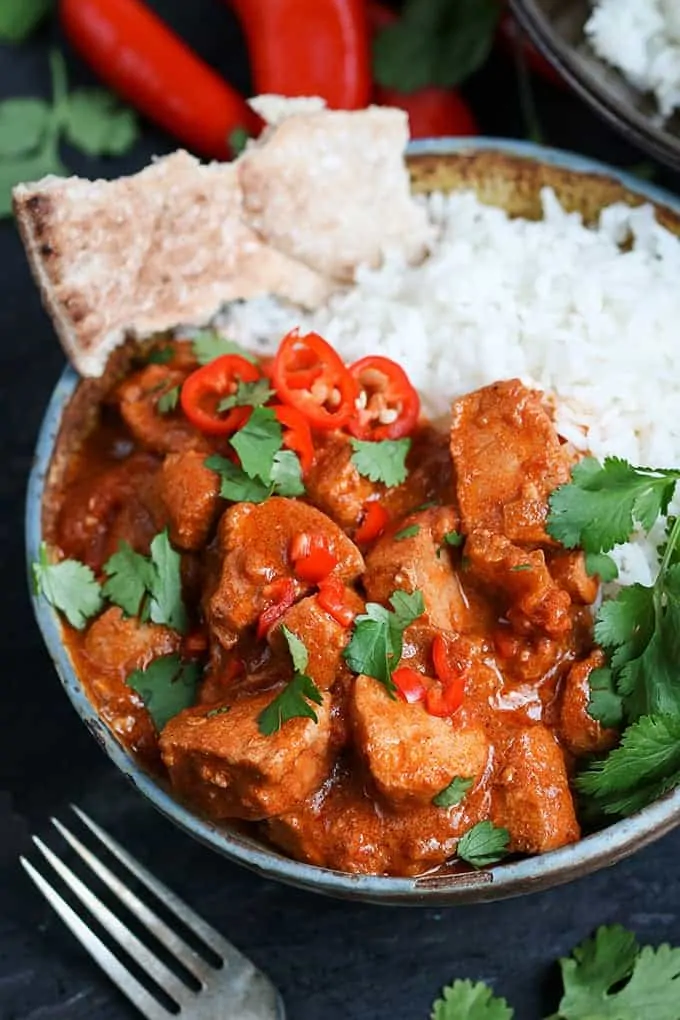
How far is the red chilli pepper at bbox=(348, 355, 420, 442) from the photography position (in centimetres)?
353

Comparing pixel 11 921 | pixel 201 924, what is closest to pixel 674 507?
pixel 201 924

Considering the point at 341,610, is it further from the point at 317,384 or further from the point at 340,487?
the point at 317,384

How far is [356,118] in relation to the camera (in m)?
3.91

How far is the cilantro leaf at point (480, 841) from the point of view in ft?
9.91

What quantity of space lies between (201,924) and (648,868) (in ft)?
4.48

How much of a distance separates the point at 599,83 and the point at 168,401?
174 cm

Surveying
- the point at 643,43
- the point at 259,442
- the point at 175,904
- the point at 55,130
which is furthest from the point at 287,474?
the point at 55,130

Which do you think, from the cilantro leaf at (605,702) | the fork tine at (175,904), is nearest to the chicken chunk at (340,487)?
the cilantro leaf at (605,702)

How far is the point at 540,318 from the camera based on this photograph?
12.3ft

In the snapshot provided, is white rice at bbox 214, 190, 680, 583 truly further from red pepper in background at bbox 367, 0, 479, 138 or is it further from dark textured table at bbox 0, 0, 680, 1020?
dark textured table at bbox 0, 0, 680, 1020

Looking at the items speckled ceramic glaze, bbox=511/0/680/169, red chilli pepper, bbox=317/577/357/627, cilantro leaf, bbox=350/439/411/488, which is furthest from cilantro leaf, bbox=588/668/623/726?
speckled ceramic glaze, bbox=511/0/680/169

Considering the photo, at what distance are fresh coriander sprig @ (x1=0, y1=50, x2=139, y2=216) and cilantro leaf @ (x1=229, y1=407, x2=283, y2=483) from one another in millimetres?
1986

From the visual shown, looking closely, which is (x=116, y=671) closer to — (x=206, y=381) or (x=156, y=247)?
(x=206, y=381)

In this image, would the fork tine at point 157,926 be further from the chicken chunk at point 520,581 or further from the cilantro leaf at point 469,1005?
the chicken chunk at point 520,581
